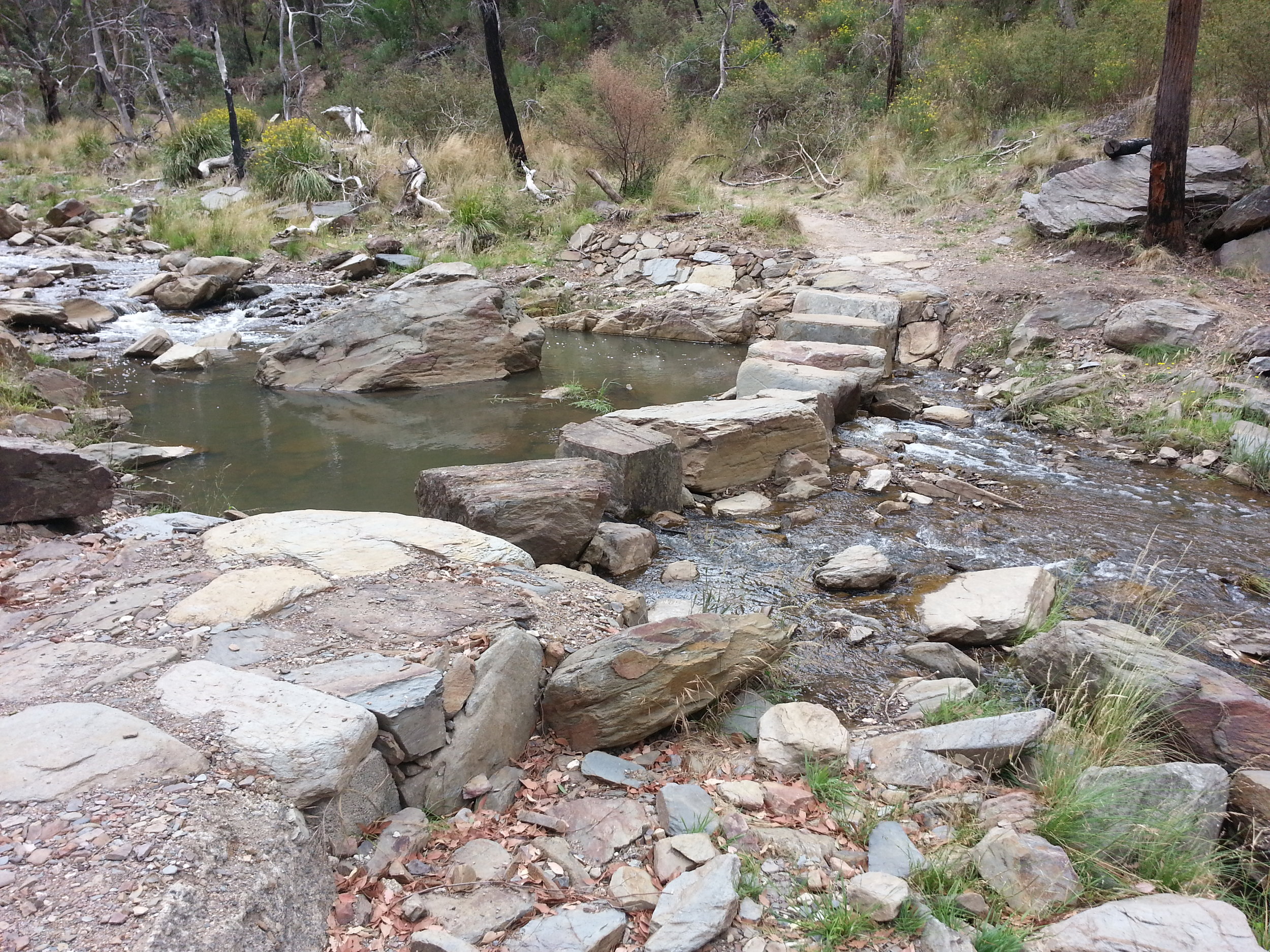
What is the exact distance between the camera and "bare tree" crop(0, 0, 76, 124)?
23125 millimetres

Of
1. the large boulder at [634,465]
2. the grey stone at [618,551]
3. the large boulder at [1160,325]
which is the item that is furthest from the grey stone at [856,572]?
the large boulder at [1160,325]

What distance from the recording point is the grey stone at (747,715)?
116 inches

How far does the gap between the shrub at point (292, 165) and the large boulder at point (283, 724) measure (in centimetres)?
1450

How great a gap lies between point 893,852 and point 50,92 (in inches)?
1145

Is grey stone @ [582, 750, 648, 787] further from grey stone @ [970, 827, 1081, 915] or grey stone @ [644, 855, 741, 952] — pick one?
grey stone @ [970, 827, 1081, 915]

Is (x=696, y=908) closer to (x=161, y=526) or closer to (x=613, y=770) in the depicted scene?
(x=613, y=770)

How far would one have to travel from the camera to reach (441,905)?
2.02 meters

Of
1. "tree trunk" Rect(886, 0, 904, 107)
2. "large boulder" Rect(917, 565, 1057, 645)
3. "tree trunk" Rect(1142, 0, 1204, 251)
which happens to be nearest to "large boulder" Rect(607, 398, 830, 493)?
"large boulder" Rect(917, 565, 1057, 645)

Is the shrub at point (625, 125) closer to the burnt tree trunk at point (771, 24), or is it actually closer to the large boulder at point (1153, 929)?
the burnt tree trunk at point (771, 24)

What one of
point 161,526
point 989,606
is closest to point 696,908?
point 989,606

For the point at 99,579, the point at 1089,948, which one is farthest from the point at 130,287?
the point at 1089,948

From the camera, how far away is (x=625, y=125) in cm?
1341

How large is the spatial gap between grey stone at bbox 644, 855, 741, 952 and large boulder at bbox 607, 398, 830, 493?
3.58 metres

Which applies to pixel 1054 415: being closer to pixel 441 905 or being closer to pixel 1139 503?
pixel 1139 503
